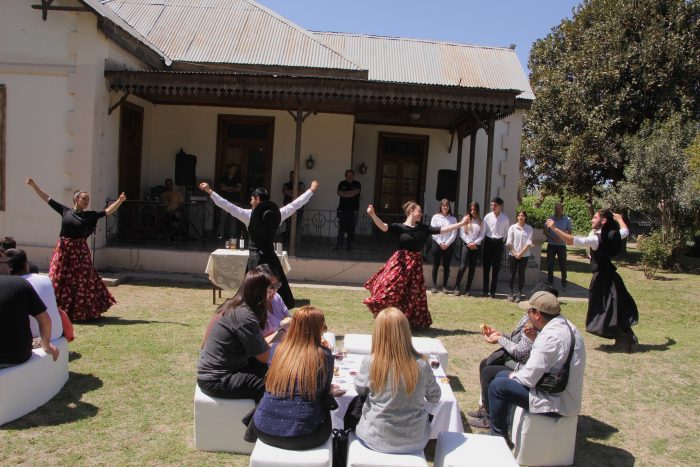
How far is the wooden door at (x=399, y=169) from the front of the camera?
1541 cm

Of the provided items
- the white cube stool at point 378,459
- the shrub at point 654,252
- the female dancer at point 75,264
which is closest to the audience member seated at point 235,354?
the white cube stool at point 378,459

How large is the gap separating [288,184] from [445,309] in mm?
5578

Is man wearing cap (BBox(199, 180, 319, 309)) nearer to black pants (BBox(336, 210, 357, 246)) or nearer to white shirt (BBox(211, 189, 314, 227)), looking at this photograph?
white shirt (BBox(211, 189, 314, 227))

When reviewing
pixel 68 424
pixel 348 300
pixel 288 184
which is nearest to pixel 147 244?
pixel 288 184

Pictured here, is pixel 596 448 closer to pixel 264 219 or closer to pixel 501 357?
pixel 501 357

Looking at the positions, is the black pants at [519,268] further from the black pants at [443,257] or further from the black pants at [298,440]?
the black pants at [298,440]

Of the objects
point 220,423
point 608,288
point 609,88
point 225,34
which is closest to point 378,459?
point 220,423

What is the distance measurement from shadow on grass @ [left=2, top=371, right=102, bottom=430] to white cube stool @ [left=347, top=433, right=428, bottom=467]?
2.38 m

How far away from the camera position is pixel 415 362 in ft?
11.8

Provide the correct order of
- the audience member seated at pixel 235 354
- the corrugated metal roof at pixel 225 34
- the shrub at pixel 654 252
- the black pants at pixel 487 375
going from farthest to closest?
1. the shrub at pixel 654 252
2. the corrugated metal roof at pixel 225 34
3. the black pants at pixel 487 375
4. the audience member seated at pixel 235 354

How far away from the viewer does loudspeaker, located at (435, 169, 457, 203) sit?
14.1 m

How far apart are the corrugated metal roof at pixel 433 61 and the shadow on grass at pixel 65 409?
1129 centimetres

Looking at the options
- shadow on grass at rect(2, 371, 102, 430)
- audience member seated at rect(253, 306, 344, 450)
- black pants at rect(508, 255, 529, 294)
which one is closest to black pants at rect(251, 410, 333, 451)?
audience member seated at rect(253, 306, 344, 450)

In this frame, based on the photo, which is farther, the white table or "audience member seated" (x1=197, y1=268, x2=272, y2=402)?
the white table
